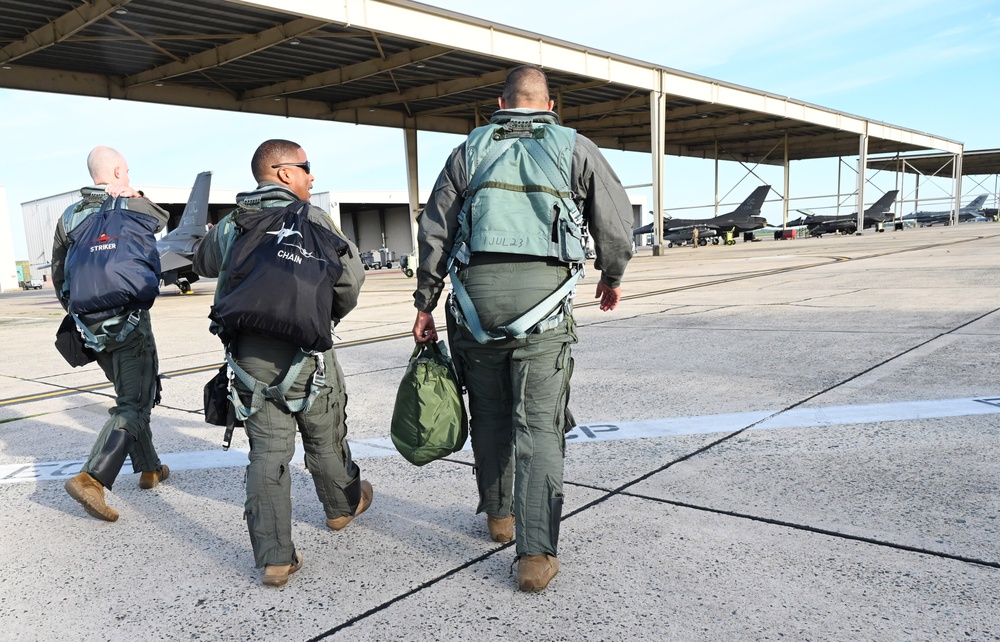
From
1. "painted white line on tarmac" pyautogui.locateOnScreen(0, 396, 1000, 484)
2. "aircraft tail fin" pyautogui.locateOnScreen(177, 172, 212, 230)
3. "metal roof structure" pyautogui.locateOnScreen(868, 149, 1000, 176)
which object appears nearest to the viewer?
"painted white line on tarmac" pyautogui.locateOnScreen(0, 396, 1000, 484)

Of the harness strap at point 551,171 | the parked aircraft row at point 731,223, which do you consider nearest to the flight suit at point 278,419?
the harness strap at point 551,171

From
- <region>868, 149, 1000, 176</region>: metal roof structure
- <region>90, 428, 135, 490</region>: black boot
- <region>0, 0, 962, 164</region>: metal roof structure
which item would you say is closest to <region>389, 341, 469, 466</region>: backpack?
<region>90, 428, 135, 490</region>: black boot

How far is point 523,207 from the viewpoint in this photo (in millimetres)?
2627

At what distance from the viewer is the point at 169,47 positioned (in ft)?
66.1

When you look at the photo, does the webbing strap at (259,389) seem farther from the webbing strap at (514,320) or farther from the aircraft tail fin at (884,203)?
the aircraft tail fin at (884,203)

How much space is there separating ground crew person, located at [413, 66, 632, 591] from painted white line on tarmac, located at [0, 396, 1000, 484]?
1640 mm

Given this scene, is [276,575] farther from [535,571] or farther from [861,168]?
[861,168]

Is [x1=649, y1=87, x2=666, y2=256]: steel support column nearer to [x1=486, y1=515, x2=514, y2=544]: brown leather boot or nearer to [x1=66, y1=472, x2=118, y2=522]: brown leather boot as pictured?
[x1=486, y1=515, x2=514, y2=544]: brown leather boot

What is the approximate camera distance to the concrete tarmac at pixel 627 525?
7.57 feet

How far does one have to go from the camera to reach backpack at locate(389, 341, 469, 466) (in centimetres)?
276

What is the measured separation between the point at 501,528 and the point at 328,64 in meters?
23.2

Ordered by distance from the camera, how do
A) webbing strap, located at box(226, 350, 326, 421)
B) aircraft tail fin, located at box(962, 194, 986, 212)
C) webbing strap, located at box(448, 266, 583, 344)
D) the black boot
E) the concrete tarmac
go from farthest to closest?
aircraft tail fin, located at box(962, 194, 986, 212) < the black boot < webbing strap, located at box(226, 350, 326, 421) < webbing strap, located at box(448, 266, 583, 344) < the concrete tarmac

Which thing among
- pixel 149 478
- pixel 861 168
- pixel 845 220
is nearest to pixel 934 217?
pixel 845 220

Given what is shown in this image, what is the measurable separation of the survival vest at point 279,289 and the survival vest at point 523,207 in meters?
0.56
